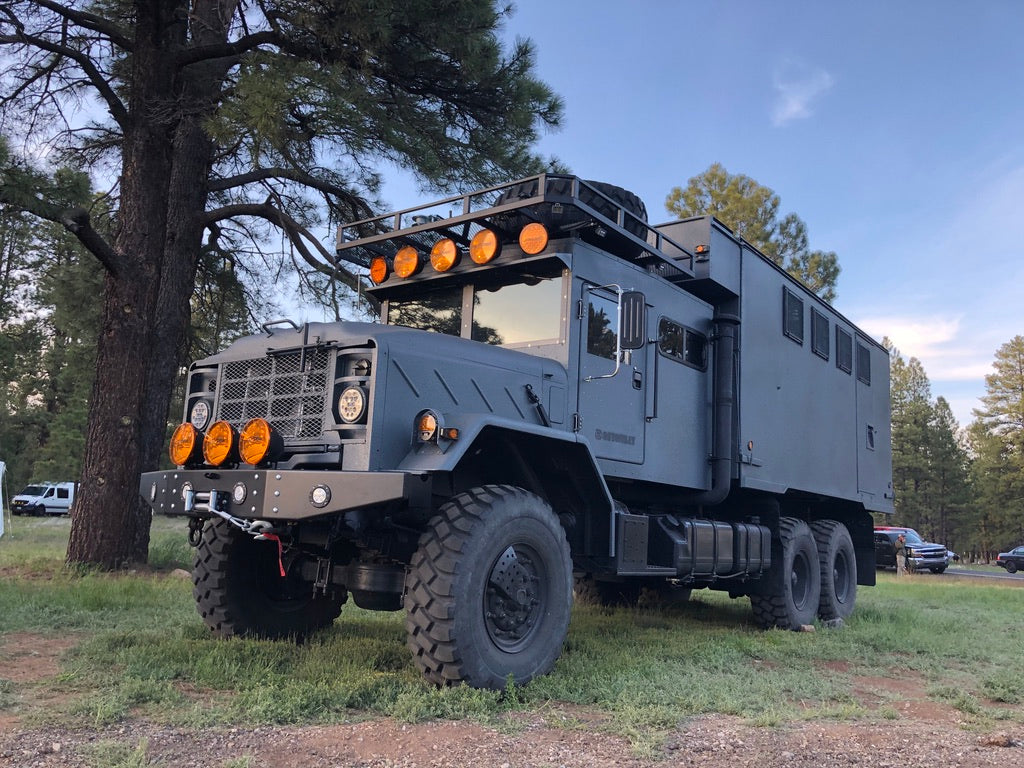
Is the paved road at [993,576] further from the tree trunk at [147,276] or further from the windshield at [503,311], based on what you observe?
the tree trunk at [147,276]

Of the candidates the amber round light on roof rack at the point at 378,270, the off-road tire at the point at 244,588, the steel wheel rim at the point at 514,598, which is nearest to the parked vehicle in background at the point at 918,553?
the amber round light on roof rack at the point at 378,270

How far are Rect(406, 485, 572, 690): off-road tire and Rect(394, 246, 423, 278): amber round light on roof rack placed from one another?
2.15m

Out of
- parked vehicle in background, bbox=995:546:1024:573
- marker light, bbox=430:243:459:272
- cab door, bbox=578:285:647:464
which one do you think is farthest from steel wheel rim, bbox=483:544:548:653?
parked vehicle in background, bbox=995:546:1024:573

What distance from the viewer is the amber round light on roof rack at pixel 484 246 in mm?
5551

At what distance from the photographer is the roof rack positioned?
5.33 m

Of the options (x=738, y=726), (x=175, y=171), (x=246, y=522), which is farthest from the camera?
(x=175, y=171)

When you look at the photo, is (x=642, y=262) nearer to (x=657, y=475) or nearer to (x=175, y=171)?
(x=657, y=475)

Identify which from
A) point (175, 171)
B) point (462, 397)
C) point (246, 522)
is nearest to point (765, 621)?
point (462, 397)

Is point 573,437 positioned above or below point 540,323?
below

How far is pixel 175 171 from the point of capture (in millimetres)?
10352

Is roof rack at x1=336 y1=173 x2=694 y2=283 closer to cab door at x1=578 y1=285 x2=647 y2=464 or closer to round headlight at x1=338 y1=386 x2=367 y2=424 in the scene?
cab door at x1=578 y1=285 x2=647 y2=464

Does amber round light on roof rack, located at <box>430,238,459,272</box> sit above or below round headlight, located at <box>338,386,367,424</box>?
above

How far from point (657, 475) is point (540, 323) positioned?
1746mm

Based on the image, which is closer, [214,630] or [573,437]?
[573,437]
